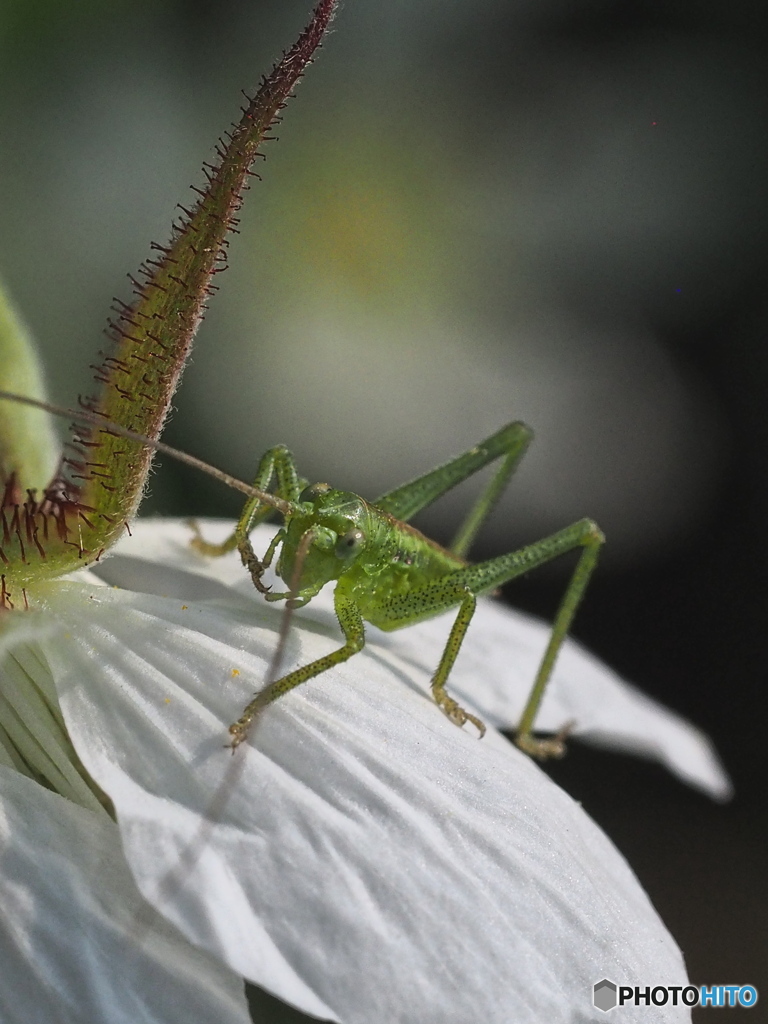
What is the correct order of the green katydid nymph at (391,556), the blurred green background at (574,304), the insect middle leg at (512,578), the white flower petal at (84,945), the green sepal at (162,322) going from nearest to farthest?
1. the white flower petal at (84,945)
2. the green sepal at (162,322)
3. the green katydid nymph at (391,556)
4. the insect middle leg at (512,578)
5. the blurred green background at (574,304)

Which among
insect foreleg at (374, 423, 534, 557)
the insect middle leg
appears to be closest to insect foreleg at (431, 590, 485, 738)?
the insect middle leg

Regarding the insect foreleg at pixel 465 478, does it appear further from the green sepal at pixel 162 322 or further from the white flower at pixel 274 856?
the green sepal at pixel 162 322

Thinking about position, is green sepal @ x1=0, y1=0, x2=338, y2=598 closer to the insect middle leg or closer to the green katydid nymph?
the green katydid nymph

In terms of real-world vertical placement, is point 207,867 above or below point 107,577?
below

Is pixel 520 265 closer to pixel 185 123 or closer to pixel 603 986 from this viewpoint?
pixel 185 123

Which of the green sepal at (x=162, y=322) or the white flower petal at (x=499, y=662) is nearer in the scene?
the green sepal at (x=162, y=322)

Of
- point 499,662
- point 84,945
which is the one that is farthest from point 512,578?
point 84,945

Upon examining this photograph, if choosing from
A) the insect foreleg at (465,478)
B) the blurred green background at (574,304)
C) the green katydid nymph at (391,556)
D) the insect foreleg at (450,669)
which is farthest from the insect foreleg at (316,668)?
the blurred green background at (574,304)

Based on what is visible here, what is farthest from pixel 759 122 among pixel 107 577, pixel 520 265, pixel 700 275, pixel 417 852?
pixel 417 852
